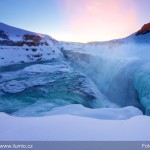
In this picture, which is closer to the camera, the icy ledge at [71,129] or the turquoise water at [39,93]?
the icy ledge at [71,129]

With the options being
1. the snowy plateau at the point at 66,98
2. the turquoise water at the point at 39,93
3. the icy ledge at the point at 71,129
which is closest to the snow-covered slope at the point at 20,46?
the snowy plateau at the point at 66,98

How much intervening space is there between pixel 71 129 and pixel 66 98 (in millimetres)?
2412

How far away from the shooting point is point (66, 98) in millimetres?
3559

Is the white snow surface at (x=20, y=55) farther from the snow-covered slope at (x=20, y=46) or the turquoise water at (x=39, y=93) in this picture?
the turquoise water at (x=39, y=93)

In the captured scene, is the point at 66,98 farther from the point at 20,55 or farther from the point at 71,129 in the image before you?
the point at 20,55

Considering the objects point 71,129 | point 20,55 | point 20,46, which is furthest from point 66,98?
point 20,55

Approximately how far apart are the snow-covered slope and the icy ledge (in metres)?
3.95

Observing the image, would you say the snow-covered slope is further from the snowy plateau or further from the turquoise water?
the turquoise water

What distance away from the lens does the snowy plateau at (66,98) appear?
44.2 inches

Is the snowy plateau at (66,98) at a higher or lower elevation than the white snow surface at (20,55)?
lower

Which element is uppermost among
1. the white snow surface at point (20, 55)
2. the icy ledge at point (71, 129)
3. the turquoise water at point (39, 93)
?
the white snow surface at point (20, 55)

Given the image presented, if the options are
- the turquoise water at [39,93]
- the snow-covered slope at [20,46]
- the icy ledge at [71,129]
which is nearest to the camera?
the icy ledge at [71,129]

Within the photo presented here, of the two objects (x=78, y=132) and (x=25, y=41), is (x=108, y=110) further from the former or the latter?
→ (x=25, y=41)
